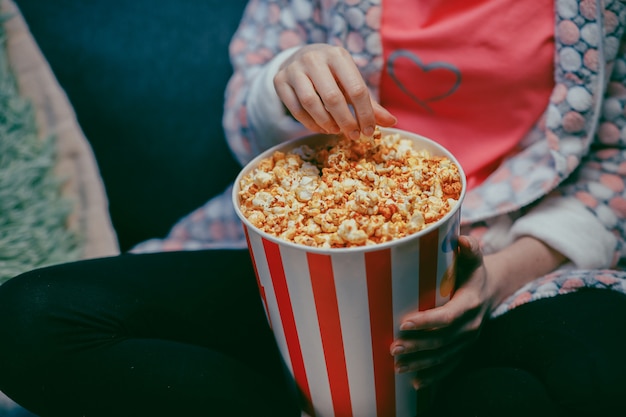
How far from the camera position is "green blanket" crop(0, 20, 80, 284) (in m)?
0.93

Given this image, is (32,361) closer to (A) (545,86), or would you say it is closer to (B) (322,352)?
(B) (322,352)

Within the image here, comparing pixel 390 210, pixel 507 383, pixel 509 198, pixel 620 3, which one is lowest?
pixel 507 383

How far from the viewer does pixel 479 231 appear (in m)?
0.85

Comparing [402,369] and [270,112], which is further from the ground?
[270,112]

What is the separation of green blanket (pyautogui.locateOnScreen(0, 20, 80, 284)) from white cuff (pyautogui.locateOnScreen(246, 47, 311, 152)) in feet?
1.39

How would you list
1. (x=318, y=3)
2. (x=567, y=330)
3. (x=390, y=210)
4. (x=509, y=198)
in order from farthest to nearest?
(x=318, y=3), (x=509, y=198), (x=567, y=330), (x=390, y=210)

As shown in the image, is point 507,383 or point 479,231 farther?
point 479,231

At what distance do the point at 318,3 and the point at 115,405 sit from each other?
704 millimetres

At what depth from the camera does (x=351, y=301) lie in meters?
0.57

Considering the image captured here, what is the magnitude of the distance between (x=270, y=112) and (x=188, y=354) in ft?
1.18

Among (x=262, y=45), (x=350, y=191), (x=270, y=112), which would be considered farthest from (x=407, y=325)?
(x=262, y=45)

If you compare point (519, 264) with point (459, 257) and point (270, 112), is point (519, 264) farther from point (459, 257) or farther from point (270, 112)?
point (270, 112)

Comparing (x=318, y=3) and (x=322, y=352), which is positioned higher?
(x=318, y=3)

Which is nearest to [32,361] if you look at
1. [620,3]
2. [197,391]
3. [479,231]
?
[197,391]
